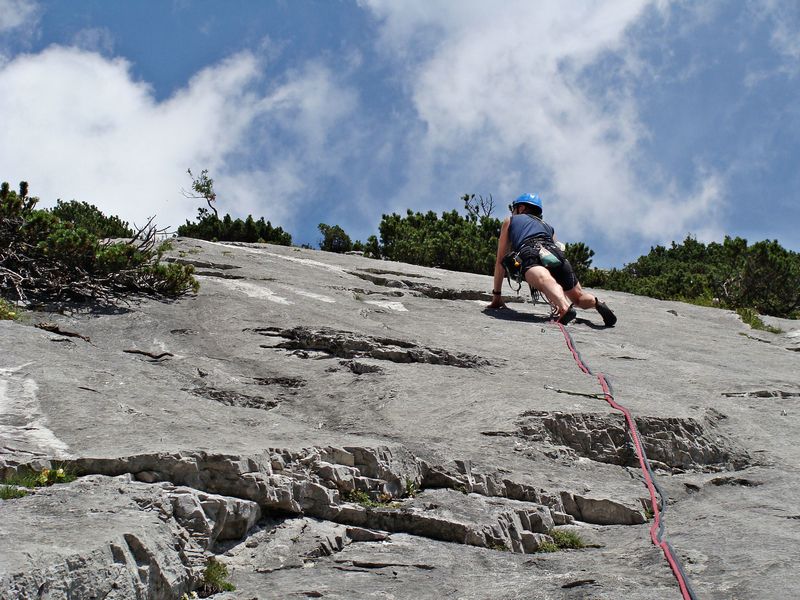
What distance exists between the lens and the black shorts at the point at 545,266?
9734mm

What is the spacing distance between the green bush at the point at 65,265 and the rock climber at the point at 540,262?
393 centimetres

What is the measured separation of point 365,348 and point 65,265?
3.46 metres

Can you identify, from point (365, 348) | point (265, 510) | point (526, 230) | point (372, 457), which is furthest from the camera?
point (526, 230)

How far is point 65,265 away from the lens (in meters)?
8.54

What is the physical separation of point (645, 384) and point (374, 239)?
56.0 feet

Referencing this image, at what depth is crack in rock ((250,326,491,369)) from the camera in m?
7.51

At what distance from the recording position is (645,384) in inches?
279

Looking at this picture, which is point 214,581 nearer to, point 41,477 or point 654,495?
point 41,477

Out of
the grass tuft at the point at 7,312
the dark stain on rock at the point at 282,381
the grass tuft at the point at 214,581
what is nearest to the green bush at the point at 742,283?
the dark stain on rock at the point at 282,381

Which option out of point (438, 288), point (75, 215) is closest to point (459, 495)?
point (438, 288)

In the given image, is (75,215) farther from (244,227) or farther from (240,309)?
(240,309)

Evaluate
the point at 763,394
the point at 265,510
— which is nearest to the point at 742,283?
the point at 763,394

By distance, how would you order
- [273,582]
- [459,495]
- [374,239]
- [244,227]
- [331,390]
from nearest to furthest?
[273,582]
[459,495]
[331,390]
[244,227]
[374,239]

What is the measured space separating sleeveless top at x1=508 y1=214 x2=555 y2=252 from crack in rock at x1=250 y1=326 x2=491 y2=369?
9.41 feet
